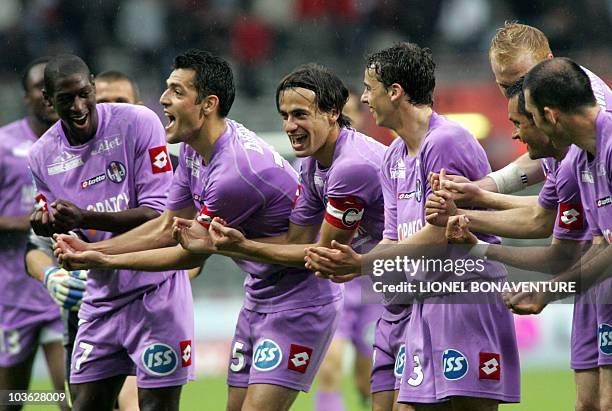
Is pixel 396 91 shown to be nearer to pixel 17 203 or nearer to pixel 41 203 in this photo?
pixel 41 203

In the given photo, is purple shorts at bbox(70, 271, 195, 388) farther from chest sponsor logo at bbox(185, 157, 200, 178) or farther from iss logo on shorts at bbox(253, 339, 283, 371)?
chest sponsor logo at bbox(185, 157, 200, 178)

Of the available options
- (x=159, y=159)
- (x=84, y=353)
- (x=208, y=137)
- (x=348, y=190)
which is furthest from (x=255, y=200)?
(x=84, y=353)

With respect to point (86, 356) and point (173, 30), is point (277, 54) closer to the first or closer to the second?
point (173, 30)

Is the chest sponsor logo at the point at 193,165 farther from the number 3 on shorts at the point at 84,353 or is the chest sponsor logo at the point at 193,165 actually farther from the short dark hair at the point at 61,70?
the number 3 on shorts at the point at 84,353

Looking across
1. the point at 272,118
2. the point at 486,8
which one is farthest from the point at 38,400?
the point at 486,8

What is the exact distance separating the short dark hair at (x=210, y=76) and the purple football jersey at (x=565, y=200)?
1.83 meters

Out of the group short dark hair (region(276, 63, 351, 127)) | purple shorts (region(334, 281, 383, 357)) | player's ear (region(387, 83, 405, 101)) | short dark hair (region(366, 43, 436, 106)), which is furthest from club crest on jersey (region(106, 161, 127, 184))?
purple shorts (region(334, 281, 383, 357))

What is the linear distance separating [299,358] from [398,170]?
1.22 meters

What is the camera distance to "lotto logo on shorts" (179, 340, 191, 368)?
683 centimetres

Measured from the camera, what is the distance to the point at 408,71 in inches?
241

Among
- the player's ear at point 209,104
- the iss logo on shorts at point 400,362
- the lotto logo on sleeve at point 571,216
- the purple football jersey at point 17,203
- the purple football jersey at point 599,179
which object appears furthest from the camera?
the purple football jersey at point 17,203

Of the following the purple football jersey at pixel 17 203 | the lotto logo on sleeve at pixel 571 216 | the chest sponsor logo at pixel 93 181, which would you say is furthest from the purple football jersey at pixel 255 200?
the purple football jersey at pixel 17 203

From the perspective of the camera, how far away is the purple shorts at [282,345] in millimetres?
6477

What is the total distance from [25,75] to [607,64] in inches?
361
